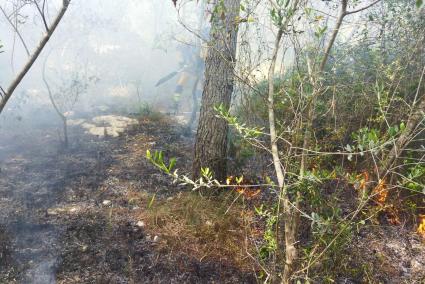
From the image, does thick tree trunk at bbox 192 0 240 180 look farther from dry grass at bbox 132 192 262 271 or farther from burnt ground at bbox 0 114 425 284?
burnt ground at bbox 0 114 425 284

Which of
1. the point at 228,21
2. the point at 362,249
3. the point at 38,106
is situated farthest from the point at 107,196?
the point at 38,106

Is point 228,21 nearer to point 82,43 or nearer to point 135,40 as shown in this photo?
point 82,43

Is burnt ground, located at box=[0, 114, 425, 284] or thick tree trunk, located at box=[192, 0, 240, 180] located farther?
thick tree trunk, located at box=[192, 0, 240, 180]

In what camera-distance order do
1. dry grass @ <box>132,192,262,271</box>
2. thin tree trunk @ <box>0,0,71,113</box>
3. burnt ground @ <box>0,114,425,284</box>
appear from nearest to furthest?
thin tree trunk @ <box>0,0,71,113</box>, burnt ground @ <box>0,114,425,284</box>, dry grass @ <box>132,192,262,271</box>

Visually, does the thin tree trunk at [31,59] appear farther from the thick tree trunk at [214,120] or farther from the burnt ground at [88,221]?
the thick tree trunk at [214,120]

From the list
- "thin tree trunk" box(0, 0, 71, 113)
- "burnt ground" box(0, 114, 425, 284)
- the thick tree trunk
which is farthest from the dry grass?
"thin tree trunk" box(0, 0, 71, 113)

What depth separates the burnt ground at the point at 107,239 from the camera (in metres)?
2.97

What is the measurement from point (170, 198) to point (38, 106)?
13323 mm

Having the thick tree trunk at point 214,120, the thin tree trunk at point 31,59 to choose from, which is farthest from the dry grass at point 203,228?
the thin tree trunk at point 31,59

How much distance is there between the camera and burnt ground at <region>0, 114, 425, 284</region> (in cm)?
297

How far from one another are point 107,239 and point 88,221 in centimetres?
53

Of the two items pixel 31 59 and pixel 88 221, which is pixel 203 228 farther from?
pixel 31 59

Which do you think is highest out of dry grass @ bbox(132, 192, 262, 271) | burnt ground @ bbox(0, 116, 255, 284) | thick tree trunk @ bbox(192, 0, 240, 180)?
thick tree trunk @ bbox(192, 0, 240, 180)

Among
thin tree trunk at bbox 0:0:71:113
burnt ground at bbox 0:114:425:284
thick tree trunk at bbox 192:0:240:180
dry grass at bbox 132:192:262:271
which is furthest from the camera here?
thick tree trunk at bbox 192:0:240:180
